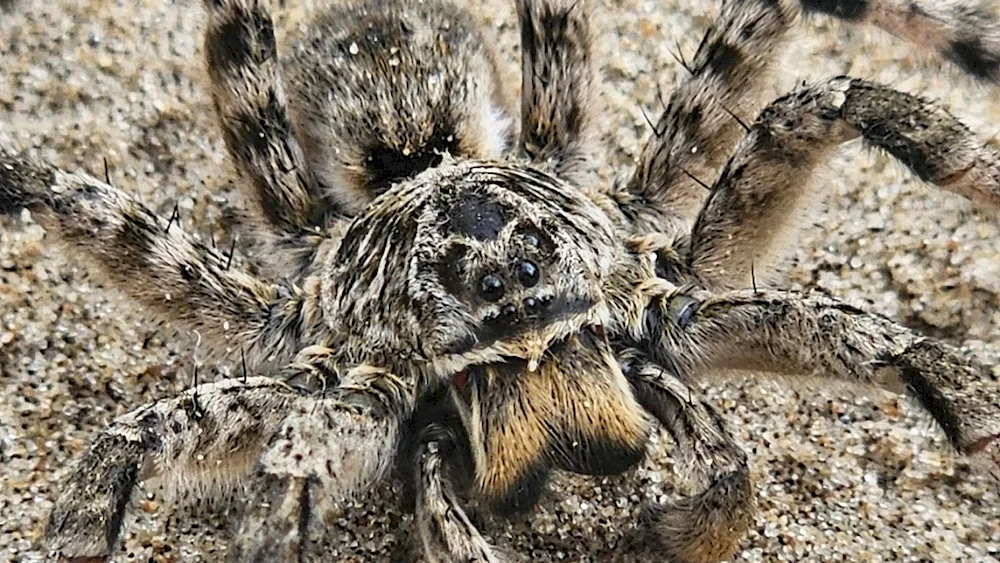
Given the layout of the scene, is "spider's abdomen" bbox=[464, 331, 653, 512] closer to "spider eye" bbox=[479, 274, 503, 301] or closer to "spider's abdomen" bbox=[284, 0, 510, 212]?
"spider eye" bbox=[479, 274, 503, 301]

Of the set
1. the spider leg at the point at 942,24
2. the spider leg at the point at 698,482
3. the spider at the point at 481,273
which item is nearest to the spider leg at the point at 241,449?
the spider at the point at 481,273

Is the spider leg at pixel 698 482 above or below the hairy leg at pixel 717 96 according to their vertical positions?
below

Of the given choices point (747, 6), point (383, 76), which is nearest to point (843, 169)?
point (747, 6)

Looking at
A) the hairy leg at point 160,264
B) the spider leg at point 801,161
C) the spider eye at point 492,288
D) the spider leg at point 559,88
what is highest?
the spider leg at point 559,88

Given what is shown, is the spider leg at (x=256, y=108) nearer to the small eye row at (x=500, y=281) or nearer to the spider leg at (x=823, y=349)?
the small eye row at (x=500, y=281)

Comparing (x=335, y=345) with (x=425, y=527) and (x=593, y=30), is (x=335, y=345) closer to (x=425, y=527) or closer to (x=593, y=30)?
(x=425, y=527)

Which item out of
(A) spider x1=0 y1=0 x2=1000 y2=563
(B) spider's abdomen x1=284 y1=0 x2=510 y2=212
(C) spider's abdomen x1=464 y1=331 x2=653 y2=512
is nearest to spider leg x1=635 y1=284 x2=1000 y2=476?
(A) spider x1=0 y1=0 x2=1000 y2=563
